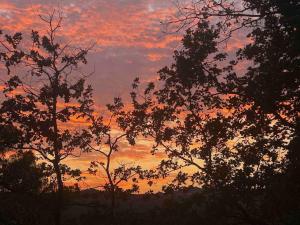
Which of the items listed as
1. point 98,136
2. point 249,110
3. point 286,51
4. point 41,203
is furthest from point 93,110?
point 286,51

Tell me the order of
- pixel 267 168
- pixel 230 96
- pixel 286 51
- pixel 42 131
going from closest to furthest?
pixel 286 51 < pixel 267 168 < pixel 230 96 < pixel 42 131

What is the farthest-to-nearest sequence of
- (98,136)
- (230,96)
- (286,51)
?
(98,136) < (230,96) < (286,51)

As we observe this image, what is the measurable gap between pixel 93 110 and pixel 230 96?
18730 mm

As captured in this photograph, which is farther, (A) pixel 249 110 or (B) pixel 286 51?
(A) pixel 249 110

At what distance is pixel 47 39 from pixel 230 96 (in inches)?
449

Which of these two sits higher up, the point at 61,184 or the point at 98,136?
the point at 98,136

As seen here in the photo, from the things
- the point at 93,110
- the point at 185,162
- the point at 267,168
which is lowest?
the point at 267,168

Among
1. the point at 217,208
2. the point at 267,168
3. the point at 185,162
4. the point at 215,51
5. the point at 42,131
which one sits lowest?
the point at 217,208

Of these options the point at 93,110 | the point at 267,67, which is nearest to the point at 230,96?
the point at 267,67

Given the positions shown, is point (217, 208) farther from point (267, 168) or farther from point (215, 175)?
point (267, 168)

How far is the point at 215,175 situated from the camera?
70.5 feet

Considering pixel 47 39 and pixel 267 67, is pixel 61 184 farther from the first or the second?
pixel 267 67

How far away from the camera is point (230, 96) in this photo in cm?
1995

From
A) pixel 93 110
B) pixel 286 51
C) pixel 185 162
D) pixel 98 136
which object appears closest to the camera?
pixel 286 51
